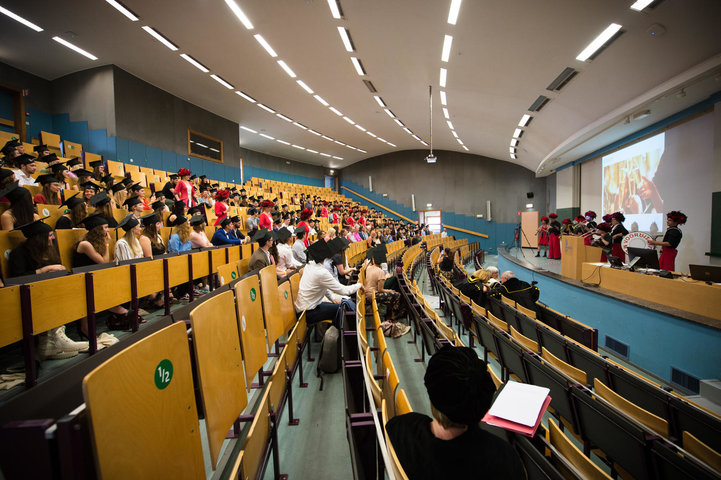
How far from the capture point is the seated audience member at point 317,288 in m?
3.17

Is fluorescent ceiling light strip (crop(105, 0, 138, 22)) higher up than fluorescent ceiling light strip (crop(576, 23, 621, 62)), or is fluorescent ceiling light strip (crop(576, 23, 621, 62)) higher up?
fluorescent ceiling light strip (crop(105, 0, 138, 22))

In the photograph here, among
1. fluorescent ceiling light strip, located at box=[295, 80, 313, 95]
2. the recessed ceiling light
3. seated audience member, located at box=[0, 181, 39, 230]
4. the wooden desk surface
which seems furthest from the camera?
fluorescent ceiling light strip, located at box=[295, 80, 313, 95]

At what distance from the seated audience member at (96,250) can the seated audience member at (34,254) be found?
12.9 inches

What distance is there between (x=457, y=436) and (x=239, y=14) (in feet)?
28.6

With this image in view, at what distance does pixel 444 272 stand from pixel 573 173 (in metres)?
8.73

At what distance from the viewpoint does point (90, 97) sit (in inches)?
354

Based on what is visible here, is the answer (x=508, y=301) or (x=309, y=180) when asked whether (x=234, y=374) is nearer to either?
(x=508, y=301)

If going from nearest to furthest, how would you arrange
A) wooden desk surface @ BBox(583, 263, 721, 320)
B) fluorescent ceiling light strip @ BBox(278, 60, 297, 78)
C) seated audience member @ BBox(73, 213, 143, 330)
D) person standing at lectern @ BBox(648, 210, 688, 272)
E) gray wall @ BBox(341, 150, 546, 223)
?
seated audience member @ BBox(73, 213, 143, 330) < wooden desk surface @ BBox(583, 263, 721, 320) < person standing at lectern @ BBox(648, 210, 688, 272) < fluorescent ceiling light strip @ BBox(278, 60, 297, 78) < gray wall @ BBox(341, 150, 546, 223)

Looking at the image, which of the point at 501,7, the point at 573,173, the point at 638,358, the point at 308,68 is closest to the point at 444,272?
the point at 638,358

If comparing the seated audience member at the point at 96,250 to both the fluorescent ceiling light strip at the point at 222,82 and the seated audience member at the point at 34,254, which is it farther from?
the fluorescent ceiling light strip at the point at 222,82

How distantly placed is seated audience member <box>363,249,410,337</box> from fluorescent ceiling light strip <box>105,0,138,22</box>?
770 cm

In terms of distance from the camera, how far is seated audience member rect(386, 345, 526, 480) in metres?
0.93

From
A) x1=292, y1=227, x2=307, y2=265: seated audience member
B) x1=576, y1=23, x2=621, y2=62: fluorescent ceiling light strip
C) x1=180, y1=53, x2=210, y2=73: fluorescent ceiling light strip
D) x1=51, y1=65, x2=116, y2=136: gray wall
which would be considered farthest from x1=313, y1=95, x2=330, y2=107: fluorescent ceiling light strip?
x1=576, y1=23, x2=621, y2=62: fluorescent ceiling light strip

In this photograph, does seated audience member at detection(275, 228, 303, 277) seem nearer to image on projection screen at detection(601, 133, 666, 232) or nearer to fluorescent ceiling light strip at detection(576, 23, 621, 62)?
fluorescent ceiling light strip at detection(576, 23, 621, 62)
